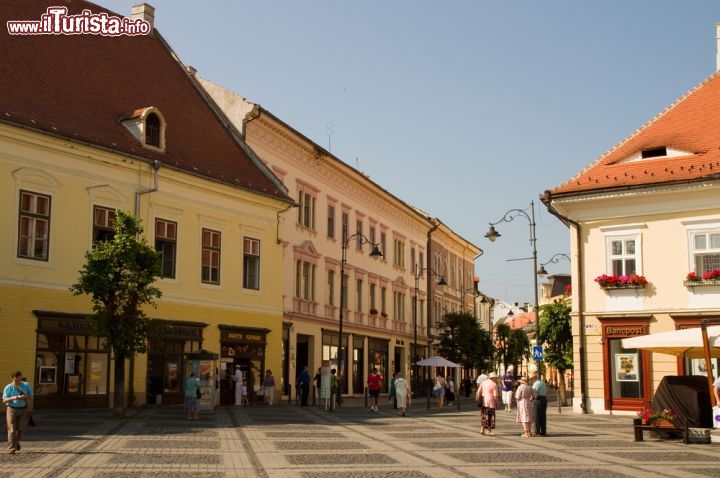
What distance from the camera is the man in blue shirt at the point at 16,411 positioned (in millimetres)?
15500

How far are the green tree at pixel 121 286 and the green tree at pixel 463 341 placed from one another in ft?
104

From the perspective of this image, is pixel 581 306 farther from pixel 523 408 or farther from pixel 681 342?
pixel 681 342

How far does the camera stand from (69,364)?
26438 millimetres

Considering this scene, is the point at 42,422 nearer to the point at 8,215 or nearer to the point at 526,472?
the point at 8,215

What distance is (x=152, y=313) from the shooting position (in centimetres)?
2947

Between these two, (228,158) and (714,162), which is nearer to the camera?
(714,162)

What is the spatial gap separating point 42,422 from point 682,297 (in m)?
19.9

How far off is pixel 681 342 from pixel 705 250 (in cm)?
851

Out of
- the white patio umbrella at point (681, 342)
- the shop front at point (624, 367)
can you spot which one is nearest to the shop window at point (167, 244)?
the shop front at point (624, 367)

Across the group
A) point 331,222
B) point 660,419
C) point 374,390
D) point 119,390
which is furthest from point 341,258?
point 660,419

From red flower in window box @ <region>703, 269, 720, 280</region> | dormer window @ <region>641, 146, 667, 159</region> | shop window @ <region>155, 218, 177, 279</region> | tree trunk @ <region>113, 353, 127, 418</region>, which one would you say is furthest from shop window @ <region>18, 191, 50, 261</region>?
red flower in window box @ <region>703, 269, 720, 280</region>

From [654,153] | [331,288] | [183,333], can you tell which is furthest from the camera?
[331,288]

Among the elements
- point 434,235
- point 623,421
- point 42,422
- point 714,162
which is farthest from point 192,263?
point 434,235

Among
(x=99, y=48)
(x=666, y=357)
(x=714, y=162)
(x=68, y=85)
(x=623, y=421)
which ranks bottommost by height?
(x=623, y=421)
